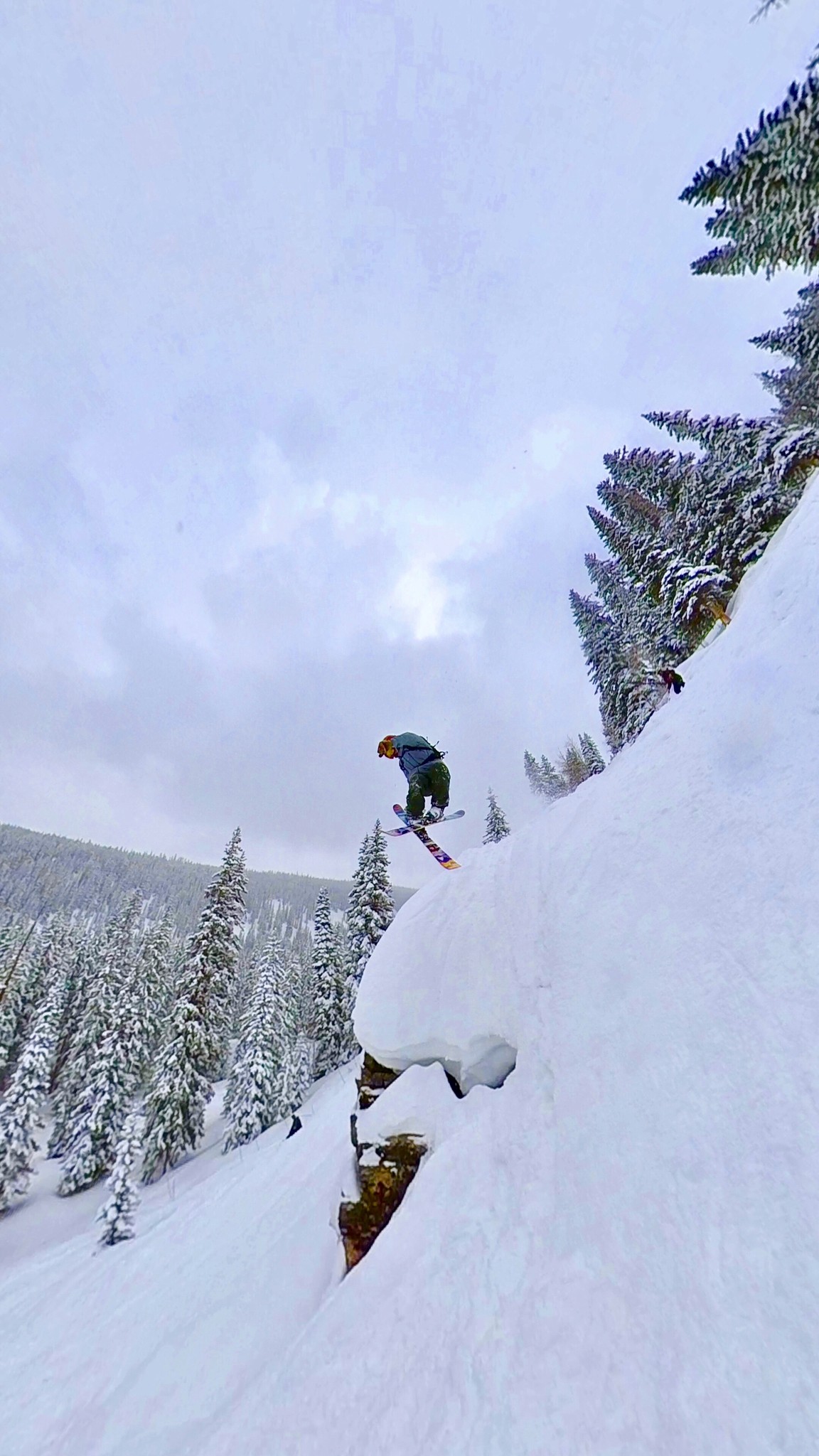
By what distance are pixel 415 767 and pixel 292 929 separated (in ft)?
471

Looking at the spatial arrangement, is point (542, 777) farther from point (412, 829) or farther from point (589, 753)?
point (412, 829)

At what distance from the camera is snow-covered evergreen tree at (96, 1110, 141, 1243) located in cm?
1555

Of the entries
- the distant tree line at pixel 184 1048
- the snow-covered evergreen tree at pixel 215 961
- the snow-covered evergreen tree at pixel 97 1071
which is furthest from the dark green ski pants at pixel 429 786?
the snow-covered evergreen tree at pixel 97 1071

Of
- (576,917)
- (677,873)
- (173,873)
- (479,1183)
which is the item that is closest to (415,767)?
(576,917)

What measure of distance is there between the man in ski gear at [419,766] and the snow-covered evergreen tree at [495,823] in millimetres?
26308

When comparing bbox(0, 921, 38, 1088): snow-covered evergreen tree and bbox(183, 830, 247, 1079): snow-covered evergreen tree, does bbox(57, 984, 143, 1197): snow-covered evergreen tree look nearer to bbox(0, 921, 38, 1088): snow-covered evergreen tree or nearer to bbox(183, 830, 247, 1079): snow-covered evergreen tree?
bbox(183, 830, 247, 1079): snow-covered evergreen tree

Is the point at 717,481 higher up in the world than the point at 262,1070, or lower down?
higher up

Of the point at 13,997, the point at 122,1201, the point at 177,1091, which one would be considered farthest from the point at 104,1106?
the point at 13,997

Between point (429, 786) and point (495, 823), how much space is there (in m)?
27.1

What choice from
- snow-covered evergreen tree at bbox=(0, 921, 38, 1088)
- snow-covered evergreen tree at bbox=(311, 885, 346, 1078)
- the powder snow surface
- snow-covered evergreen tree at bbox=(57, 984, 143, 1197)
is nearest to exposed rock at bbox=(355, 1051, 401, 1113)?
the powder snow surface

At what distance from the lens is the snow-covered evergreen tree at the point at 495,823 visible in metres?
38.7

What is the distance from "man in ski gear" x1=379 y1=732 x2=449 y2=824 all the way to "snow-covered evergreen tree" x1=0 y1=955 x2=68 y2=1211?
29767 millimetres

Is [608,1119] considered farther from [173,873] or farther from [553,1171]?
[173,873]

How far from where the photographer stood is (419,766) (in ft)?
42.8
